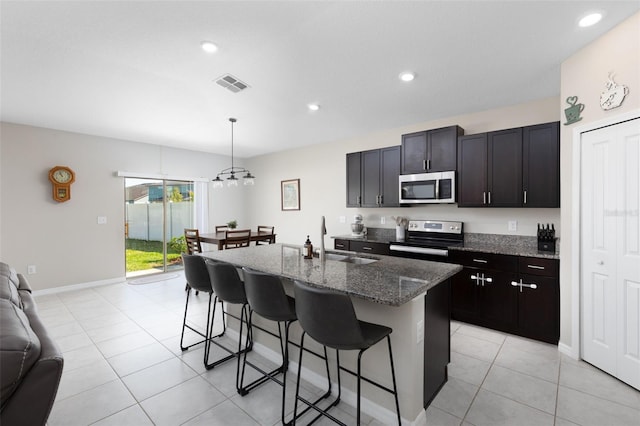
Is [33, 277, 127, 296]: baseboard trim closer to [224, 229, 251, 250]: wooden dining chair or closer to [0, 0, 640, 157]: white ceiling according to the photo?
[224, 229, 251, 250]: wooden dining chair

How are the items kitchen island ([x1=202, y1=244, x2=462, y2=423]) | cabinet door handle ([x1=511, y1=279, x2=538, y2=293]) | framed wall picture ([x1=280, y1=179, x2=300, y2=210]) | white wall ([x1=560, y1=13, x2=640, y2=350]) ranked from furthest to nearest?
framed wall picture ([x1=280, y1=179, x2=300, y2=210]) < cabinet door handle ([x1=511, y1=279, x2=538, y2=293]) < white wall ([x1=560, y1=13, x2=640, y2=350]) < kitchen island ([x1=202, y1=244, x2=462, y2=423])

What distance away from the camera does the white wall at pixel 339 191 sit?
347cm

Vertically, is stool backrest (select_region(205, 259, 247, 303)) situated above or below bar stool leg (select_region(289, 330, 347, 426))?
above

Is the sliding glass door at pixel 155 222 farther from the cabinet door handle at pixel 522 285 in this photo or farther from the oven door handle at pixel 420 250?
the cabinet door handle at pixel 522 285

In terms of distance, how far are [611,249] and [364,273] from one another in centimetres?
201

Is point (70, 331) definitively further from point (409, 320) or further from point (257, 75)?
point (409, 320)

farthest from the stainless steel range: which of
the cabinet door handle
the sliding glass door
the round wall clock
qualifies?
the round wall clock

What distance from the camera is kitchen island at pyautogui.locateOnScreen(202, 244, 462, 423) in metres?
1.70

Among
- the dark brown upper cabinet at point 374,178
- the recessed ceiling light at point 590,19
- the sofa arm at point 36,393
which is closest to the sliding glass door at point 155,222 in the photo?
the dark brown upper cabinet at point 374,178

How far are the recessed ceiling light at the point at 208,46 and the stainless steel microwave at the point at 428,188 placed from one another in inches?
111

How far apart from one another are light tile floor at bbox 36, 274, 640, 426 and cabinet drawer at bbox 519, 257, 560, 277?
0.70 m

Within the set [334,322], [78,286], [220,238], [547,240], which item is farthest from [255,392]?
[78,286]

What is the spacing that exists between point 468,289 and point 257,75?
3.21 m

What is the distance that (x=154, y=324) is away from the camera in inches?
134
